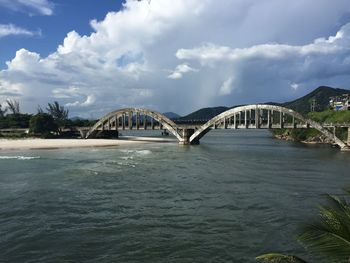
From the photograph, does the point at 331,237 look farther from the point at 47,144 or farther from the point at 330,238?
the point at 47,144

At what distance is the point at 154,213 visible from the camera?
991 inches

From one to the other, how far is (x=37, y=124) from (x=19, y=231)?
10814 centimetres

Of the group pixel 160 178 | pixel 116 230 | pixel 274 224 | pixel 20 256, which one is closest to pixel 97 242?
pixel 116 230

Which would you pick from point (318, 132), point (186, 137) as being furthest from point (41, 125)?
point (318, 132)

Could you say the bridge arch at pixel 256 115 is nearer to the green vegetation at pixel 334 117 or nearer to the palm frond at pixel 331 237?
the green vegetation at pixel 334 117

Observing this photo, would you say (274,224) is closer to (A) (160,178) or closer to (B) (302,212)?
→ (B) (302,212)

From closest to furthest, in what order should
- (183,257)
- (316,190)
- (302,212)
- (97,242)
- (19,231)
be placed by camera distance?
(183,257)
(97,242)
(19,231)
(302,212)
(316,190)

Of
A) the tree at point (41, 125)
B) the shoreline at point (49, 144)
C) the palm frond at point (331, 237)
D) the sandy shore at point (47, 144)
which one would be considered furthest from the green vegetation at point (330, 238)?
the tree at point (41, 125)

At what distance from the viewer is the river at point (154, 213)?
60.1ft

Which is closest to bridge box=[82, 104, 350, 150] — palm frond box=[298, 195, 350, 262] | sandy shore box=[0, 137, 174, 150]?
sandy shore box=[0, 137, 174, 150]

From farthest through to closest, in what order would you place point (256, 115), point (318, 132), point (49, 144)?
point (318, 132)
point (49, 144)
point (256, 115)

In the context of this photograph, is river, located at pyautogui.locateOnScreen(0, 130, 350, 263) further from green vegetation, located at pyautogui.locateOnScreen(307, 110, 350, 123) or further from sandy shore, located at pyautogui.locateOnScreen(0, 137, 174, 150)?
green vegetation, located at pyautogui.locateOnScreen(307, 110, 350, 123)

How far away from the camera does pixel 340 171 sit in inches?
1863

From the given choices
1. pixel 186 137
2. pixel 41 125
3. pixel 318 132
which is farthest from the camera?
pixel 41 125
